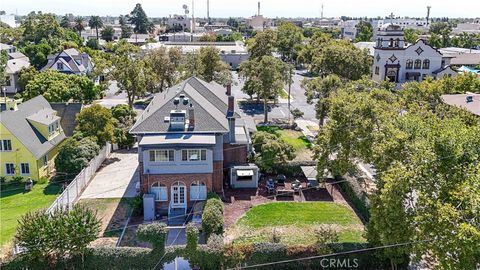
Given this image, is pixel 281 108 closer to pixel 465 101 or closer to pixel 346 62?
pixel 346 62

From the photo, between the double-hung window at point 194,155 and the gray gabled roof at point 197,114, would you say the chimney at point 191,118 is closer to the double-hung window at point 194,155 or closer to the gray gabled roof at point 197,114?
the gray gabled roof at point 197,114

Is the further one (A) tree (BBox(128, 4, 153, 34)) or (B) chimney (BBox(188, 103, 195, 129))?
(A) tree (BBox(128, 4, 153, 34))

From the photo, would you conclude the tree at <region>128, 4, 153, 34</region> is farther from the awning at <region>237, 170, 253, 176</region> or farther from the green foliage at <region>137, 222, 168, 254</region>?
the green foliage at <region>137, 222, 168, 254</region>

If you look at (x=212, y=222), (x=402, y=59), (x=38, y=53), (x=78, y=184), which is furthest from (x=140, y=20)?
(x=212, y=222)

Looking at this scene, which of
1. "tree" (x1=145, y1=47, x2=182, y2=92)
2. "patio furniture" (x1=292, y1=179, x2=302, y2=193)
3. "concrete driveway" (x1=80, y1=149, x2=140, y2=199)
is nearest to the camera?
"concrete driveway" (x1=80, y1=149, x2=140, y2=199)

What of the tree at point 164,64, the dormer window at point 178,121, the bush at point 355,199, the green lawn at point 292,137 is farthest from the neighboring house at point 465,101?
the tree at point 164,64

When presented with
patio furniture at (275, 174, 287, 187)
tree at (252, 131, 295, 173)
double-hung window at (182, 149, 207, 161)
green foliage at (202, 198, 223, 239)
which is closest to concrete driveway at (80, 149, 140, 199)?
double-hung window at (182, 149, 207, 161)

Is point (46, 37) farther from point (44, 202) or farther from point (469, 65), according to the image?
point (469, 65)
